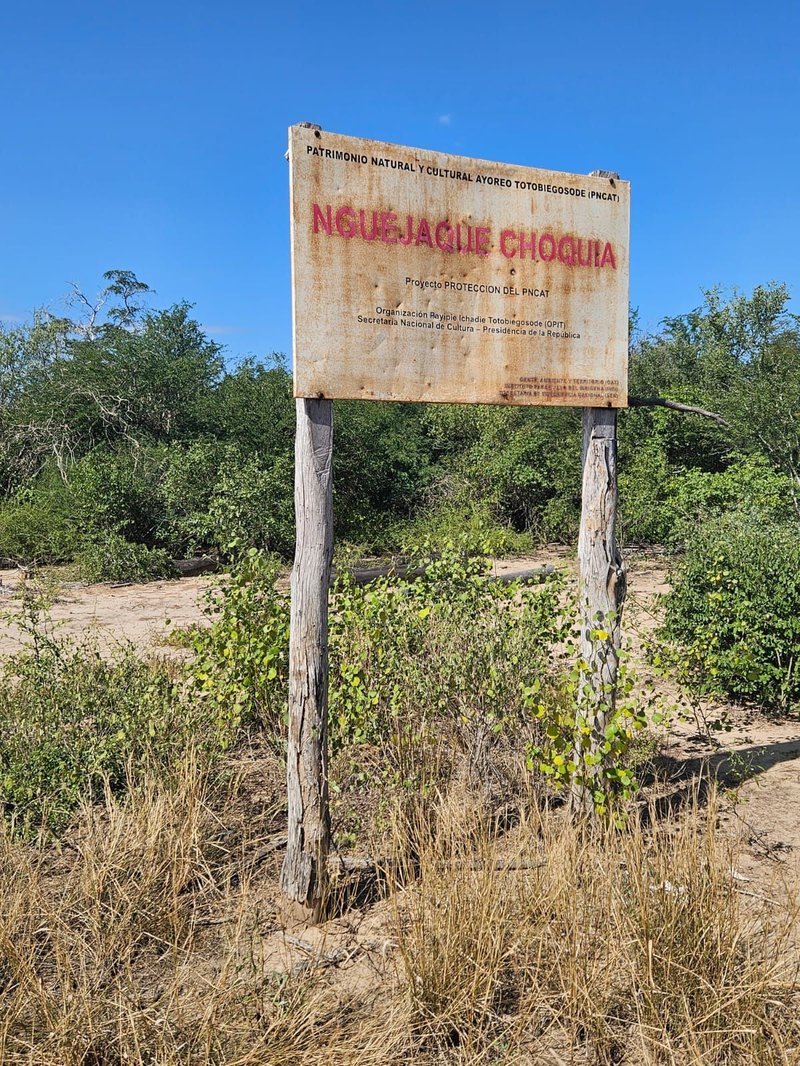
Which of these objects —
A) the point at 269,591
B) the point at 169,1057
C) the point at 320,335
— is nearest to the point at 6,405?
the point at 269,591

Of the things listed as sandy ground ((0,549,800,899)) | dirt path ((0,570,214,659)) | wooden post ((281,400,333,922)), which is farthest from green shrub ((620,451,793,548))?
wooden post ((281,400,333,922))

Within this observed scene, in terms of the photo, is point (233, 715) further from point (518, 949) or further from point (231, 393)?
point (231, 393)

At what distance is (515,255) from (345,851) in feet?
8.66

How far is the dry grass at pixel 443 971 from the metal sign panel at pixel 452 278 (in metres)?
1.74

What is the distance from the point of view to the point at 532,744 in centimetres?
397

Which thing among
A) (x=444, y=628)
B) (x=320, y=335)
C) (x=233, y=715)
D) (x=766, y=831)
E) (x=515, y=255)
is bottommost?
(x=766, y=831)

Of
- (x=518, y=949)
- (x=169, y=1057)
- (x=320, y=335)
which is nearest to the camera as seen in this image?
(x=169, y=1057)

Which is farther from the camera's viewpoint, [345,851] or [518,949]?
[345,851]

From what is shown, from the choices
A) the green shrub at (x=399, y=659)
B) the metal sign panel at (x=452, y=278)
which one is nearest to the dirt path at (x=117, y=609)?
the green shrub at (x=399, y=659)

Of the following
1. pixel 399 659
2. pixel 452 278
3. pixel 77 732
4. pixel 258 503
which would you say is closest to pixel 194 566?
pixel 258 503

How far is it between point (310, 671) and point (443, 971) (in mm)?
1202

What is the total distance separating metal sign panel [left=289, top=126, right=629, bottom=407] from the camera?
3.39 metres

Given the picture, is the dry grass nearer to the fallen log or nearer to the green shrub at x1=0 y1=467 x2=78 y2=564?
the fallen log

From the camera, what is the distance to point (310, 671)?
3.45m
